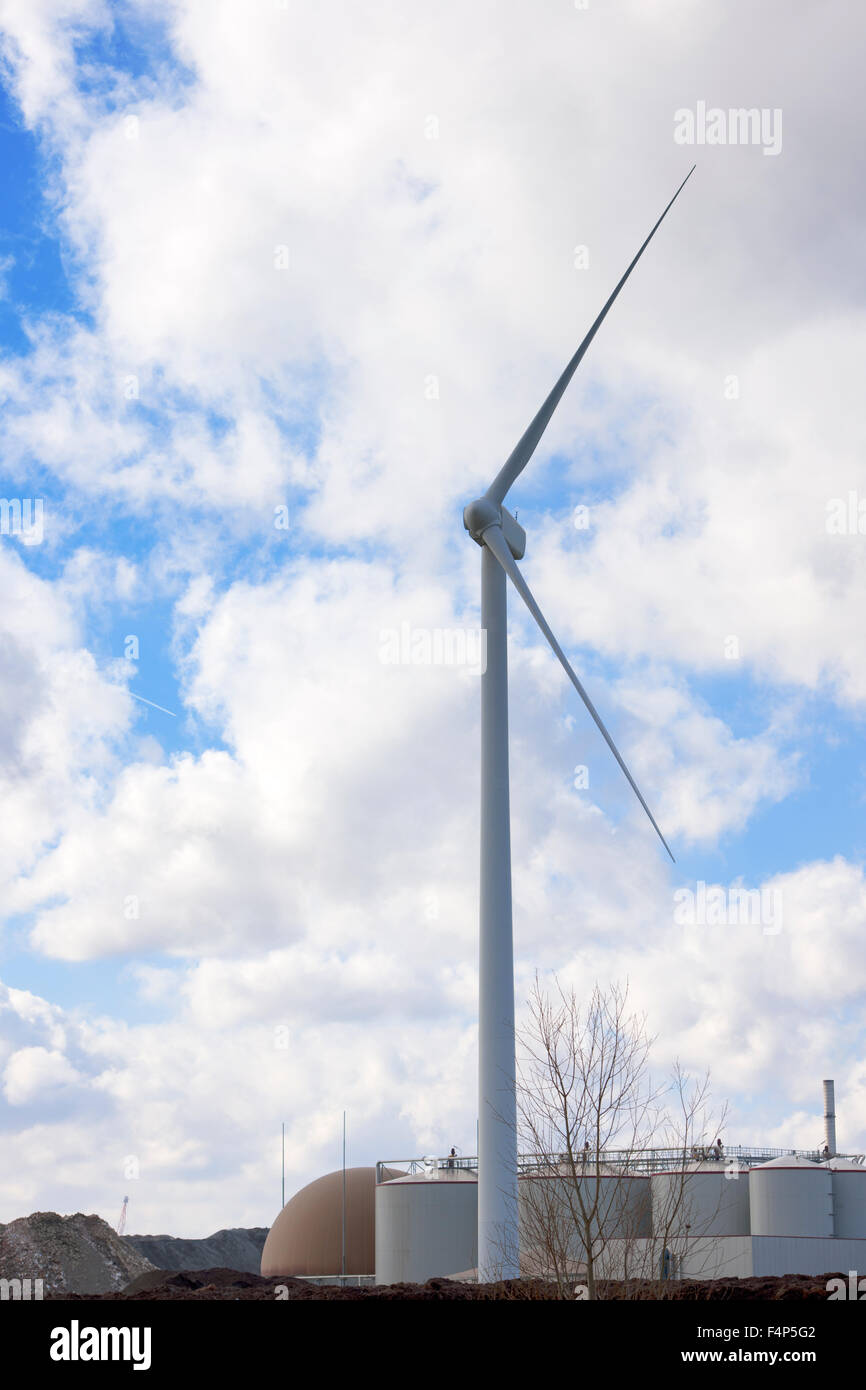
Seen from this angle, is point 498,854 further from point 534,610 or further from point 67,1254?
point 67,1254

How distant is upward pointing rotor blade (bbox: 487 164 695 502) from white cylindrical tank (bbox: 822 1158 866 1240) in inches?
1236

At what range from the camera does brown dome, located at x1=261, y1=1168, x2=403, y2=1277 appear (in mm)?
59312

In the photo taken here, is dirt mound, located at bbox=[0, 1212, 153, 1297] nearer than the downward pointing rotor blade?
No

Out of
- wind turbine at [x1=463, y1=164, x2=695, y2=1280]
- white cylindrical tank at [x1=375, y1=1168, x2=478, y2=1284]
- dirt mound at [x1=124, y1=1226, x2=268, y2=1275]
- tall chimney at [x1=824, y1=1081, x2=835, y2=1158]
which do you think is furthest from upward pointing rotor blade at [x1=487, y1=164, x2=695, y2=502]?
dirt mound at [x1=124, y1=1226, x2=268, y2=1275]

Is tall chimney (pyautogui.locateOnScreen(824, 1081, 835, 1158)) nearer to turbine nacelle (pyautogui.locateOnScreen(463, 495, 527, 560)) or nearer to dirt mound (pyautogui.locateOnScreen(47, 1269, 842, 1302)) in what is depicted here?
dirt mound (pyautogui.locateOnScreen(47, 1269, 842, 1302))

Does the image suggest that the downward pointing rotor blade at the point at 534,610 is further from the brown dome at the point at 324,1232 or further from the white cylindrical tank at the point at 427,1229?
the brown dome at the point at 324,1232

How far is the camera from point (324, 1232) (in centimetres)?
6006

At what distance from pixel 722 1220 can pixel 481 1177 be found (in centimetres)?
2511

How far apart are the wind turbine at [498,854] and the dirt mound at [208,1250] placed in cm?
10911

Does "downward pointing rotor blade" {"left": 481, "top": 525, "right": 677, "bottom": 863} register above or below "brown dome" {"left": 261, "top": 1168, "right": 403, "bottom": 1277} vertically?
above
